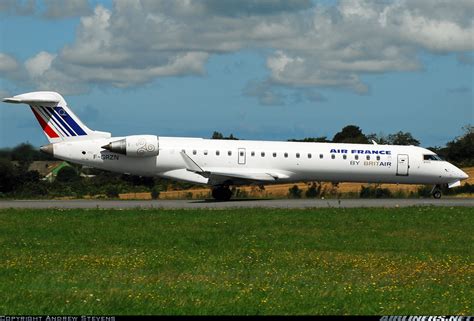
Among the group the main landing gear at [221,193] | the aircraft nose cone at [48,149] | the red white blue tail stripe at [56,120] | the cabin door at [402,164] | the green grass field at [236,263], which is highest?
the red white blue tail stripe at [56,120]

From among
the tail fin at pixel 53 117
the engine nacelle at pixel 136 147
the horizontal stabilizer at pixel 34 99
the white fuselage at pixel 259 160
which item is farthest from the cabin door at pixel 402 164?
the horizontal stabilizer at pixel 34 99

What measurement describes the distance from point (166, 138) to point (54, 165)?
33.9 meters

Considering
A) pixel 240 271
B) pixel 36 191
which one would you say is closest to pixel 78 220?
pixel 240 271

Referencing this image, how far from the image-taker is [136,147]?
117ft

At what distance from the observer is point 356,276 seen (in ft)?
47.4

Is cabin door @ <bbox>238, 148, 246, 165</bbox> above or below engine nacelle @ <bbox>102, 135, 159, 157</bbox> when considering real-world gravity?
below

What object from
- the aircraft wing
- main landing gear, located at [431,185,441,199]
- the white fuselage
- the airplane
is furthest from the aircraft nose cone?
main landing gear, located at [431,185,441,199]

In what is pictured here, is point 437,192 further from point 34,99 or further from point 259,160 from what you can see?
point 34,99

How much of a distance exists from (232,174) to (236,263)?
19.4 metres

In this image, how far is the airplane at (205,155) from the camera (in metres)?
36.0

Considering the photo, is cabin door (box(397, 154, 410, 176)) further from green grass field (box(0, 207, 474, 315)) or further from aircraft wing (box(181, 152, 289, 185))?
green grass field (box(0, 207, 474, 315))

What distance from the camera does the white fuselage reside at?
36094 mm

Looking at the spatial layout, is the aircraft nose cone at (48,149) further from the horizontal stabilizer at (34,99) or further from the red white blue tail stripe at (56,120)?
the horizontal stabilizer at (34,99)

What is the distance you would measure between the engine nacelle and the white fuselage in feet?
1.11
